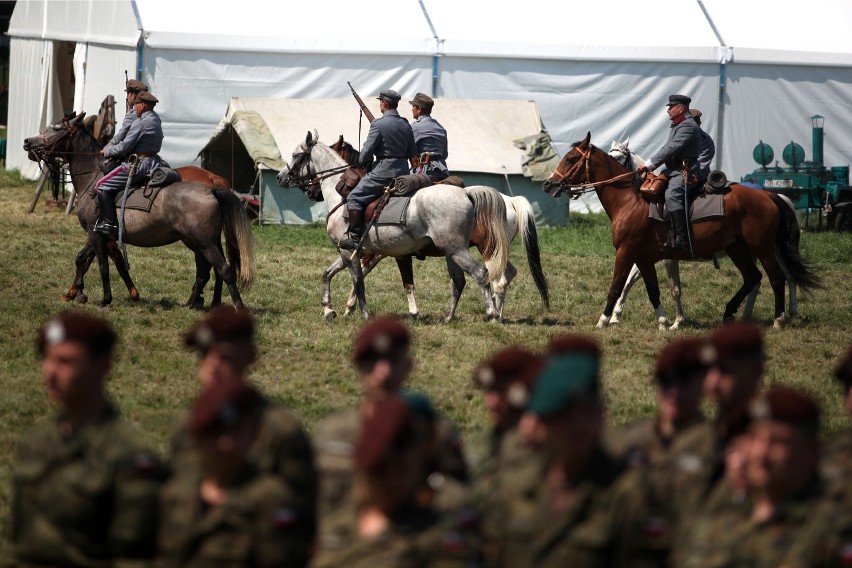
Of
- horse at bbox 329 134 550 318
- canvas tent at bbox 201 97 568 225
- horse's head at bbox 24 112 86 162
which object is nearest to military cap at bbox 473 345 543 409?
horse at bbox 329 134 550 318

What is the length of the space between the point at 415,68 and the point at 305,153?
10651 millimetres

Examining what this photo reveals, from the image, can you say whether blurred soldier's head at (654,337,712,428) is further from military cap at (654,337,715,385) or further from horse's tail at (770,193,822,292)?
horse's tail at (770,193,822,292)

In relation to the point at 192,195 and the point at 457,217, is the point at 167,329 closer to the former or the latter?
the point at 192,195

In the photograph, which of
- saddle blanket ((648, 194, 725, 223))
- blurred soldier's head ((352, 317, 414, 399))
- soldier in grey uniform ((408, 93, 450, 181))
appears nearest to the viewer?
blurred soldier's head ((352, 317, 414, 399))

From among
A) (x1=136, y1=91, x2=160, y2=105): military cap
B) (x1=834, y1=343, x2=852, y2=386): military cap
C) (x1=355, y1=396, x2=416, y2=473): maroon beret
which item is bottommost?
(x1=355, y1=396, x2=416, y2=473): maroon beret

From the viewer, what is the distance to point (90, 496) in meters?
4.39

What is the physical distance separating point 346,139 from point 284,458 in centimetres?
1990

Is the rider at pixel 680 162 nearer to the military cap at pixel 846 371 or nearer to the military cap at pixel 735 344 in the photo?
the military cap at pixel 846 371

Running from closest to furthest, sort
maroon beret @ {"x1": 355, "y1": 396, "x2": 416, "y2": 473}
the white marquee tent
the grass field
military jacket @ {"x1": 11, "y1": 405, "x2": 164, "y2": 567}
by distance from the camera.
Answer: maroon beret @ {"x1": 355, "y1": 396, "x2": 416, "y2": 473}, military jacket @ {"x1": 11, "y1": 405, "x2": 164, "y2": 567}, the grass field, the white marquee tent

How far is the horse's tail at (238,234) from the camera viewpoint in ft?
48.2

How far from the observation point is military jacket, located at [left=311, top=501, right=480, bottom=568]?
4.00 m

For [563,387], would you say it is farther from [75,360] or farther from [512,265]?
[512,265]

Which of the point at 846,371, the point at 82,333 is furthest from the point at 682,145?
the point at 82,333

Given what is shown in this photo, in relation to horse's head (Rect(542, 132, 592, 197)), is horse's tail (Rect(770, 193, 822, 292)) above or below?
below
